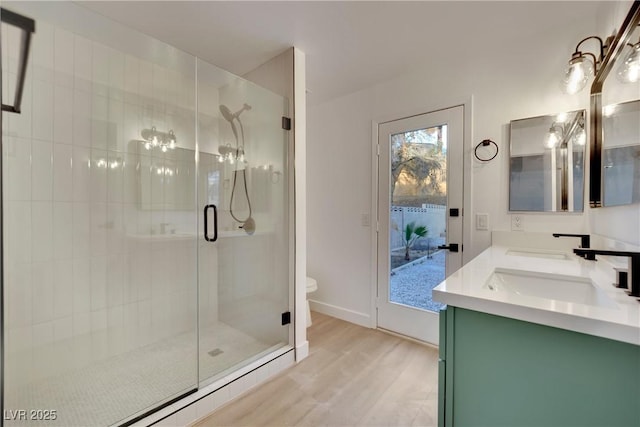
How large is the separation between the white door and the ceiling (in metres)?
0.50

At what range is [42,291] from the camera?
178cm

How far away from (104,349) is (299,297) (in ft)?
4.82

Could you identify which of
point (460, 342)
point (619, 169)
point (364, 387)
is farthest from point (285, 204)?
point (619, 169)

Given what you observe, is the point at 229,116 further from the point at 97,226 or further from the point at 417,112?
the point at 417,112

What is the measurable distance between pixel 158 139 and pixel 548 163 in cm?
285

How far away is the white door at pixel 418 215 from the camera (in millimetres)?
2182

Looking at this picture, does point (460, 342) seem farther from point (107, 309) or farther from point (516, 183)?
point (107, 309)

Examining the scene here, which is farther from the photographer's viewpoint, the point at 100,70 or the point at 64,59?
the point at 100,70

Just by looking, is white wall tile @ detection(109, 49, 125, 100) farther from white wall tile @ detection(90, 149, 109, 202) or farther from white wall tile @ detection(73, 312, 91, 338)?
white wall tile @ detection(73, 312, 91, 338)

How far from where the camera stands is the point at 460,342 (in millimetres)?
887

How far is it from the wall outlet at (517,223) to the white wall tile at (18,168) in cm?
318

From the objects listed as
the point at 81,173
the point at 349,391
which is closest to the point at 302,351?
the point at 349,391

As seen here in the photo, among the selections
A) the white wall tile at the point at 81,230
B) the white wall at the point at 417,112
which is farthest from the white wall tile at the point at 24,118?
the white wall at the point at 417,112

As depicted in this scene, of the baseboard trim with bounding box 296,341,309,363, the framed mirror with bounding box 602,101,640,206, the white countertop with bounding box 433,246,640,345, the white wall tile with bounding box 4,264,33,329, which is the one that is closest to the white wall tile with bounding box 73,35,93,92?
the white wall tile with bounding box 4,264,33,329
